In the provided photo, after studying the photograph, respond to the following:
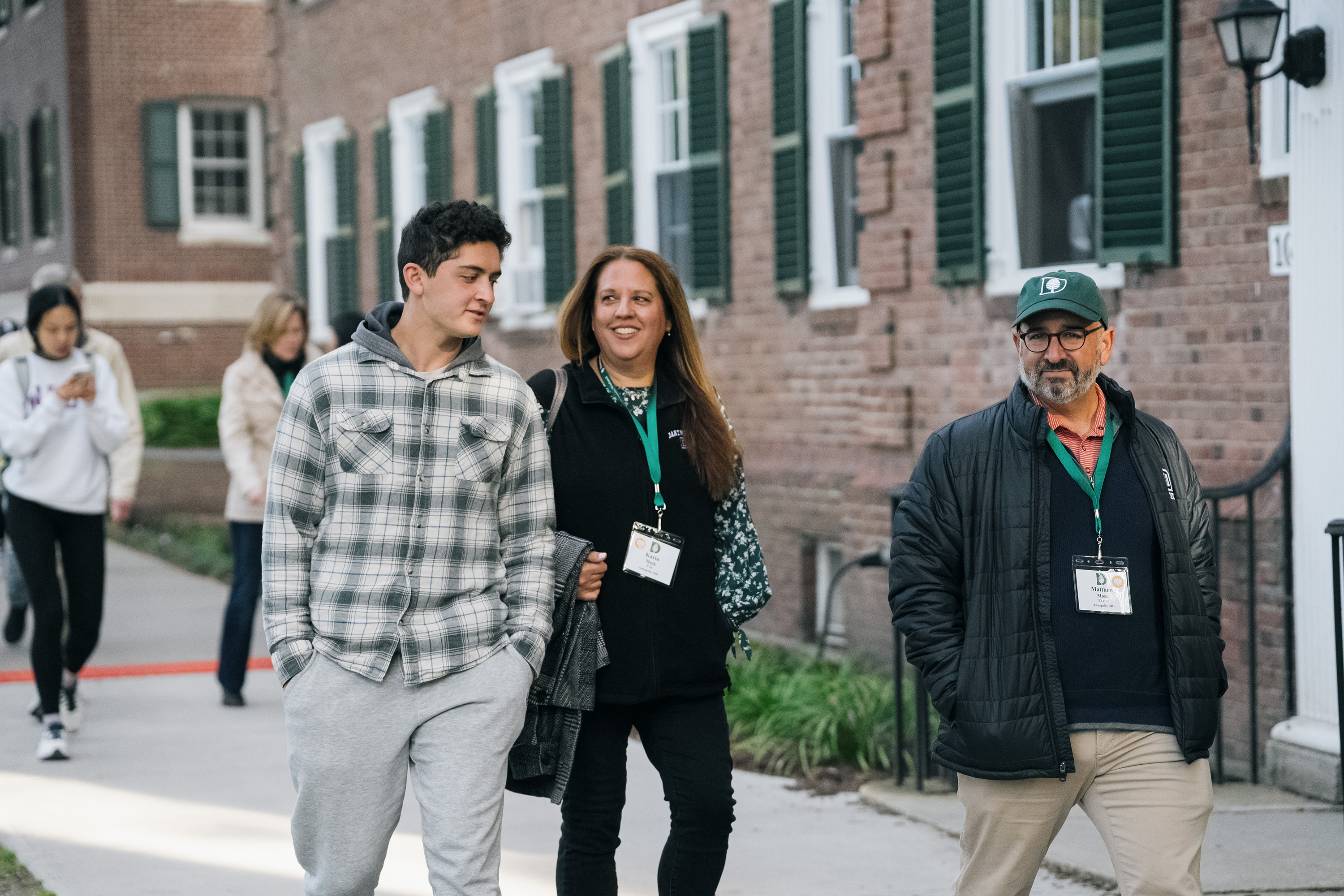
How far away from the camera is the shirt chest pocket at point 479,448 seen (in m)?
3.95

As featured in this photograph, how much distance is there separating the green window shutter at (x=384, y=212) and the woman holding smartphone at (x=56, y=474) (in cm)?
1019

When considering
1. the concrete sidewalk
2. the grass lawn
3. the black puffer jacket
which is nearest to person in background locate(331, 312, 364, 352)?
the grass lawn

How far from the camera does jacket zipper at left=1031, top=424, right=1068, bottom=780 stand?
12.2ft

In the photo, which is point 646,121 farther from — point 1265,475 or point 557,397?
point 557,397

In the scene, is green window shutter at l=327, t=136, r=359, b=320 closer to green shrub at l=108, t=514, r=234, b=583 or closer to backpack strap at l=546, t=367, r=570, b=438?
green shrub at l=108, t=514, r=234, b=583

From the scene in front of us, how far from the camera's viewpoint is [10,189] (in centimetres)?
3219

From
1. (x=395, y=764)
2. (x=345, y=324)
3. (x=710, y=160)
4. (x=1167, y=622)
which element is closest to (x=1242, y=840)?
(x=1167, y=622)

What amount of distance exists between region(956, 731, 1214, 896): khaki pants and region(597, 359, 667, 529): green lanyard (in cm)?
101

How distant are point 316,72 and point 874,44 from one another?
11.2m

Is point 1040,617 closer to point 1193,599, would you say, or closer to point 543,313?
point 1193,599

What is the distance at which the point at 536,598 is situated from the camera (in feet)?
13.3

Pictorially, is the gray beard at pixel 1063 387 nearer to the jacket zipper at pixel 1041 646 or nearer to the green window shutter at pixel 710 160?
the jacket zipper at pixel 1041 646

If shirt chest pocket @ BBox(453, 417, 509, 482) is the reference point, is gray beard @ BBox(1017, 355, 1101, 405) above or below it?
above

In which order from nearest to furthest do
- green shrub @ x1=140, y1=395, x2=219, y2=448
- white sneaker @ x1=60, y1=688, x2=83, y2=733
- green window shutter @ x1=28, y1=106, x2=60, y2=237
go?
white sneaker @ x1=60, y1=688, x2=83, y2=733, green shrub @ x1=140, y1=395, x2=219, y2=448, green window shutter @ x1=28, y1=106, x2=60, y2=237
